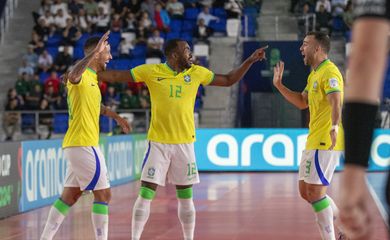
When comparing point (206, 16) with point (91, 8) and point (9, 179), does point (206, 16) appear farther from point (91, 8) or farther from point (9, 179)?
point (9, 179)

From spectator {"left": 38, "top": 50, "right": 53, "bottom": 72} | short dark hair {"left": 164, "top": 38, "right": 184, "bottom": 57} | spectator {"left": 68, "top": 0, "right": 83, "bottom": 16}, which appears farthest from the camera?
spectator {"left": 68, "top": 0, "right": 83, "bottom": 16}

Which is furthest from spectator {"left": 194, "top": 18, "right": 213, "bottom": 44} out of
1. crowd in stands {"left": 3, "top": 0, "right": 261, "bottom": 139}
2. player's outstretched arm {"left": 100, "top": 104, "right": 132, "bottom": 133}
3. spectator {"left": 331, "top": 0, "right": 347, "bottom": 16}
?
player's outstretched arm {"left": 100, "top": 104, "right": 132, "bottom": 133}

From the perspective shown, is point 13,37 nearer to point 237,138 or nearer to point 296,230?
A: point 237,138

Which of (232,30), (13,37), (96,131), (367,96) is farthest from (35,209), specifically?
(13,37)

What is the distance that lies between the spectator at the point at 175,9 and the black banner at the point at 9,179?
48.1 feet

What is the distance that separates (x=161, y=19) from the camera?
26484 millimetres

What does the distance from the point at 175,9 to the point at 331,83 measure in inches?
774

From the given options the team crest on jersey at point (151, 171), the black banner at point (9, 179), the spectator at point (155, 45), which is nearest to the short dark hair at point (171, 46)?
the team crest on jersey at point (151, 171)

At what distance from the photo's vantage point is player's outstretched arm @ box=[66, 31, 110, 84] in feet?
24.1

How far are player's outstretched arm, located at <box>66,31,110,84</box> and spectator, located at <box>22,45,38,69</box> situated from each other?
61.3 feet

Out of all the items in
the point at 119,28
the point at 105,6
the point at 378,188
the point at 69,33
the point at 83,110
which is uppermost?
the point at 105,6

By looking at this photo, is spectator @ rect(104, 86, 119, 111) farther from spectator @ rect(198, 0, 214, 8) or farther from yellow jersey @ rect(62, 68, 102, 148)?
yellow jersey @ rect(62, 68, 102, 148)

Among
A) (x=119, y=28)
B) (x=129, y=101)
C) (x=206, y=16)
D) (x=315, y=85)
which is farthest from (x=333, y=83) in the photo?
(x=119, y=28)

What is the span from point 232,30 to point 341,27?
3258 millimetres
